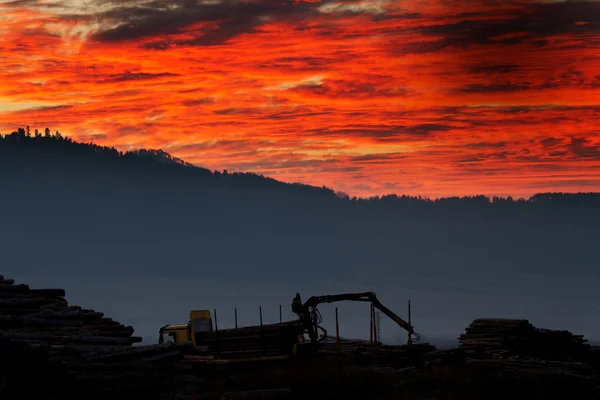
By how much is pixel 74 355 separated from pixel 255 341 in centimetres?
1800

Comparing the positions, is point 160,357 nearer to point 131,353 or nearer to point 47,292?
point 131,353

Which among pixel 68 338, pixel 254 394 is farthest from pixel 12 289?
pixel 254 394

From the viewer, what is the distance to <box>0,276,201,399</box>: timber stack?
29281 millimetres

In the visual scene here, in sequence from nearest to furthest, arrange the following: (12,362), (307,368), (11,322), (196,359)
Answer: (12,362), (11,322), (196,359), (307,368)

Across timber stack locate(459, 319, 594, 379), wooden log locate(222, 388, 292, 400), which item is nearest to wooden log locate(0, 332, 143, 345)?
wooden log locate(222, 388, 292, 400)

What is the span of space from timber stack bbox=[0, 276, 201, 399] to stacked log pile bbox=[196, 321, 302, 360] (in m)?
13.0

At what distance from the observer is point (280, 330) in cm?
5062

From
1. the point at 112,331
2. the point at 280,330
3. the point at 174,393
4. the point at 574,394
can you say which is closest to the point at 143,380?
the point at 174,393

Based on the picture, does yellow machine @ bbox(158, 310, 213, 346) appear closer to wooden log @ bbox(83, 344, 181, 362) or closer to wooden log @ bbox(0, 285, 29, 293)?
wooden log @ bbox(0, 285, 29, 293)

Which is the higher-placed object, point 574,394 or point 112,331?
point 112,331

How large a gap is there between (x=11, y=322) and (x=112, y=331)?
3.51m

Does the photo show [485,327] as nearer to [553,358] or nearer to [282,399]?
[553,358]

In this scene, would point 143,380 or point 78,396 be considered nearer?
point 78,396

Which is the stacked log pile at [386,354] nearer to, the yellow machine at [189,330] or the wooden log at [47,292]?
the yellow machine at [189,330]
